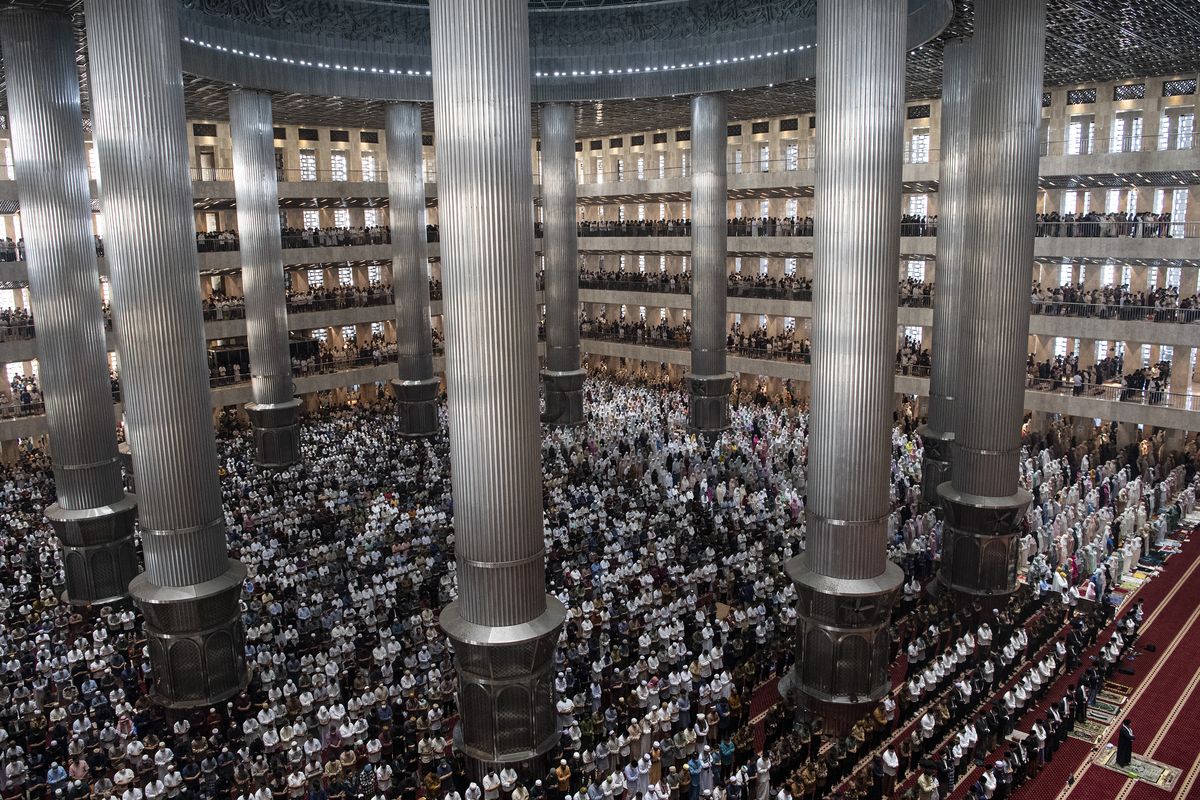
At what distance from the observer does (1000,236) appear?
17.2 m

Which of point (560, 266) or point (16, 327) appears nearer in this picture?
point (16, 327)

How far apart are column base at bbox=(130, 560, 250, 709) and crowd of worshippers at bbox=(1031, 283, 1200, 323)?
2545 cm

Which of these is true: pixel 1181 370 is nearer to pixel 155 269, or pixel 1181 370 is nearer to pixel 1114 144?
pixel 1114 144

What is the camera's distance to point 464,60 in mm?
11406

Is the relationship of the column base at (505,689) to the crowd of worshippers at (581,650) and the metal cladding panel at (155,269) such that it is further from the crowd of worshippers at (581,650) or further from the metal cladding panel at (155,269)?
the metal cladding panel at (155,269)

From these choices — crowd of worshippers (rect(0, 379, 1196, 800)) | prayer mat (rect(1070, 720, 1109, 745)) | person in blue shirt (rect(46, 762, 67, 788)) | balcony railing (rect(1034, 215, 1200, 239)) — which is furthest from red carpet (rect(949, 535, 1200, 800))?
person in blue shirt (rect(46, 762, 67, 788))

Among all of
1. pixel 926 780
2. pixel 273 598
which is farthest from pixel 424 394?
pixel 926 780

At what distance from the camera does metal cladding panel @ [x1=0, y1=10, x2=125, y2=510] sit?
1777 centimetres

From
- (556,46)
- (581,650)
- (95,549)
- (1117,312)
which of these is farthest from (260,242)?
(1117,312)

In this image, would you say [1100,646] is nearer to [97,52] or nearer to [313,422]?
[97,52]

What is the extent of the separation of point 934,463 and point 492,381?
49.1ft

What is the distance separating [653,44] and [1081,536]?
1810cm

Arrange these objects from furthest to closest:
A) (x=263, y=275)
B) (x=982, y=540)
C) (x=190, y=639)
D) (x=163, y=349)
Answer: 1. (x=263, y=275)
2. (x=982, y=540)
3. (x=190, y=639)
4. (x=163, y=349)

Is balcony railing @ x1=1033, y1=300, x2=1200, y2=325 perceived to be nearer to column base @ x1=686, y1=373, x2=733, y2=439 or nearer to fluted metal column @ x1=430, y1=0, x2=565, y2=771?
column base @ x1=686, y1=373, x2=733, y2=439
